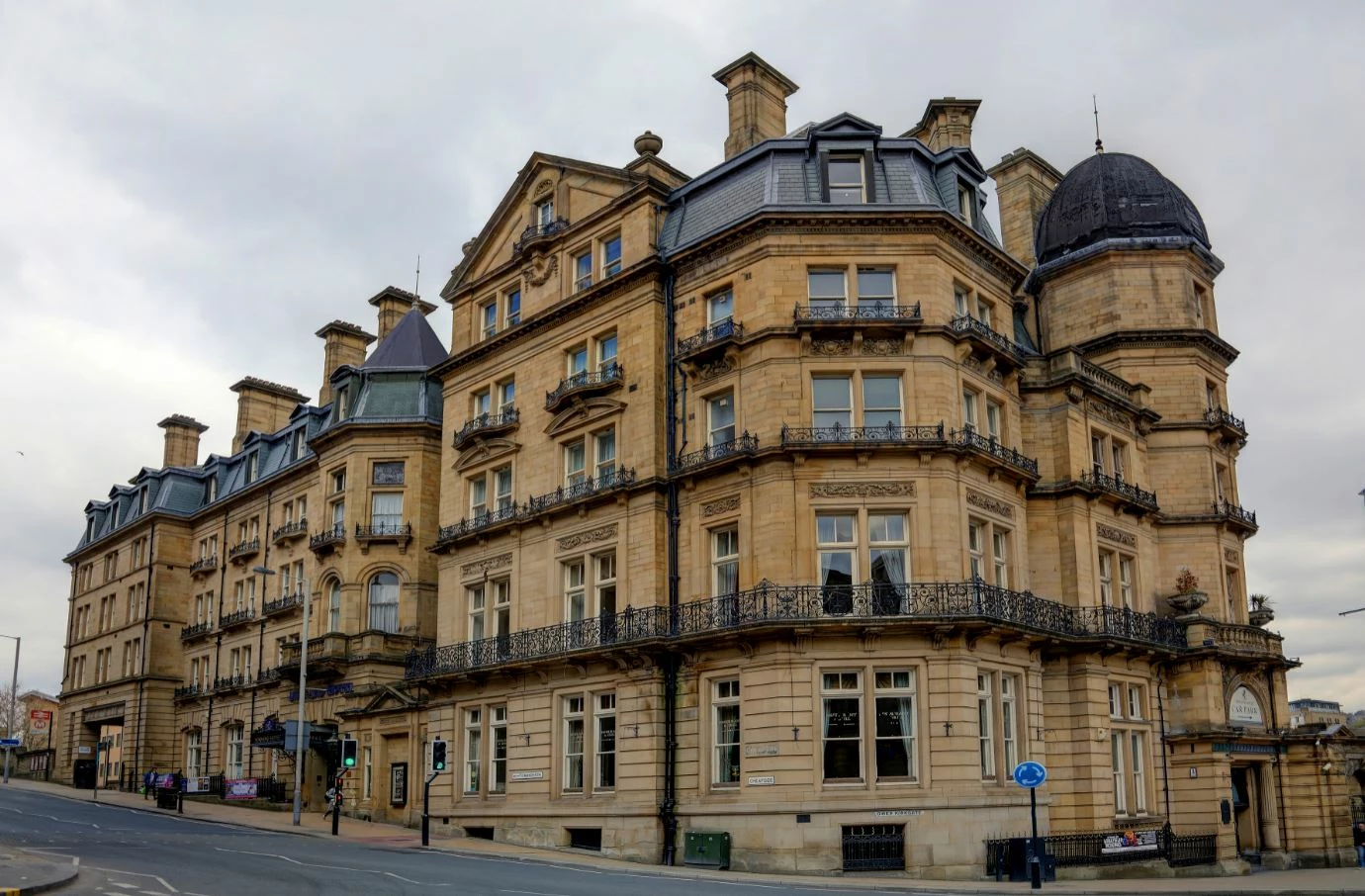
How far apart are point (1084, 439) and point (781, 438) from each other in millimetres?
11525

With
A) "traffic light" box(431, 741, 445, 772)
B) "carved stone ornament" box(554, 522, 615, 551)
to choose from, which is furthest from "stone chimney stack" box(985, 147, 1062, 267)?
"traffic light" box(431, 741, 445, 772)

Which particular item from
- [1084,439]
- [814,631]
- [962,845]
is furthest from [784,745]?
[1084,439]

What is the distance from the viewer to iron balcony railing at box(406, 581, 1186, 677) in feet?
97.2

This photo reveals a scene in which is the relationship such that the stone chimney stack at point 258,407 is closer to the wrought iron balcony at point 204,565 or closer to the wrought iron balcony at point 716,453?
the wrought iron balcony at point 204,565

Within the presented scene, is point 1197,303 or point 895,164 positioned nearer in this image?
point 895,164

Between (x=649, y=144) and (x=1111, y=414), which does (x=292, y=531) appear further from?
(x=1111, y=414)

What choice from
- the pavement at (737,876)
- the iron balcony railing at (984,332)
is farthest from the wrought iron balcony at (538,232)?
the pavement at (737,876)

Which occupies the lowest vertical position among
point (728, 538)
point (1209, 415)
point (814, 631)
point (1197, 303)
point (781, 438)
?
point (814, 631)

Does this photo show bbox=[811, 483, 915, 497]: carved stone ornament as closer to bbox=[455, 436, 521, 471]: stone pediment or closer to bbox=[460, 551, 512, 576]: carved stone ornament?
bbox=[455, 436, 521, 471]: stone pediment

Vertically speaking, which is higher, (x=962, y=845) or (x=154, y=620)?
(x=154, y=620)

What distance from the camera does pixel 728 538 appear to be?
32531 millimetres

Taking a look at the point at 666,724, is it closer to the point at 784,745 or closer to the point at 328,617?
the point at 784,745

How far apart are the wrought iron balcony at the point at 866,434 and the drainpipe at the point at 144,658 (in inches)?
1849

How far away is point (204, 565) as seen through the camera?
6347 cm
